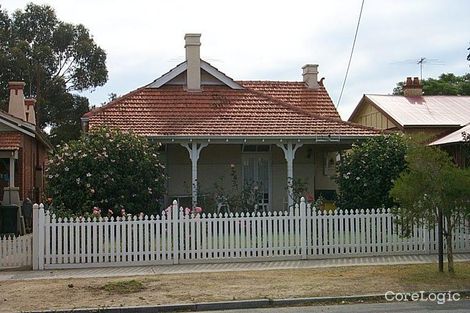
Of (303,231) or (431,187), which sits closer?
(431,187)

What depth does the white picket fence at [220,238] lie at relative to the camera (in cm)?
1437

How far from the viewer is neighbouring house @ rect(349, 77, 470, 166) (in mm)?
24859

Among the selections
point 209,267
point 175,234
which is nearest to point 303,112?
point 175,234

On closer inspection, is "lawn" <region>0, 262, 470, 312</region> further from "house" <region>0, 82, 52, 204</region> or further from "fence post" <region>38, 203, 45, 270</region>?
"house" <region>0, 82, 52, 204</region>

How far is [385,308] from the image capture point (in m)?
9.99

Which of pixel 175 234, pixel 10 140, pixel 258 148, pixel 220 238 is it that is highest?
pixel 10 140

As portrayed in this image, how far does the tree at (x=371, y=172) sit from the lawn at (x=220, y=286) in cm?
478

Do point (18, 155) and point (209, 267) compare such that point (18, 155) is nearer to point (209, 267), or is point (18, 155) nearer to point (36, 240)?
point (36, 240)

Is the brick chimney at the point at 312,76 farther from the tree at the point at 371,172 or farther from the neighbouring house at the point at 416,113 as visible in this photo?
the tree at the point at 371,172

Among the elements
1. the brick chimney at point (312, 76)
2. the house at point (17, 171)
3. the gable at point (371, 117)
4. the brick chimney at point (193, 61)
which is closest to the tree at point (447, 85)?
the gable at point (371, 117)

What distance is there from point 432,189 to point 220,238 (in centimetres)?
491

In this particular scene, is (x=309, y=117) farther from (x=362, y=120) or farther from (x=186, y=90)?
(x=362, y=120)

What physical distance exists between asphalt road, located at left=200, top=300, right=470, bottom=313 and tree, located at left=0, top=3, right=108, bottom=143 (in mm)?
39030

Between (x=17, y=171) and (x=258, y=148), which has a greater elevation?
(x=258, y=148)
